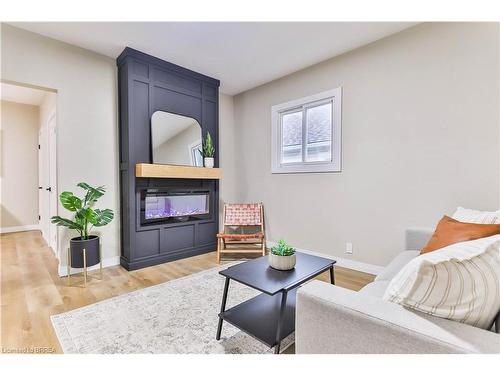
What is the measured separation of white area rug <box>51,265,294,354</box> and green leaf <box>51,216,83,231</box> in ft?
3.09

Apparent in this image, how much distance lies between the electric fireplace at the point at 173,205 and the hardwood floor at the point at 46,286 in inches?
23.9

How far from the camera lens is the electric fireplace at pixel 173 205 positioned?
3.24 meters

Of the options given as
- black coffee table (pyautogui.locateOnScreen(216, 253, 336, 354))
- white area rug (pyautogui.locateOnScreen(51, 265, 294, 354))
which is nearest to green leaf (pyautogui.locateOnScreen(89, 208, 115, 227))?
white area rug (pyautogui.locateOnScreen(51, 265, 294, 354))

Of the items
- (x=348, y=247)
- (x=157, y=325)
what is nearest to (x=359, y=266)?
(x=348, y=247)

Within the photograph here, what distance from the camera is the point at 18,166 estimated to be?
4.98 metres

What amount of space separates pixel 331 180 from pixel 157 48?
2.62m

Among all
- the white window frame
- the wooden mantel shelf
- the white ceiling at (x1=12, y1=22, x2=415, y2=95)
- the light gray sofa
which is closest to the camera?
the light gray sofa

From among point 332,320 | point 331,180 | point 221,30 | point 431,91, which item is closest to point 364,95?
point 431,91

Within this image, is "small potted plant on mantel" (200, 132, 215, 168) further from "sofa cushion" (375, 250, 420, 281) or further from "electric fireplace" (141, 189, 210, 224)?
"sofa cushion" (375, 250, 420, 281)

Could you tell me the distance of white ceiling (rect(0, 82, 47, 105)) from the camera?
4149 mm

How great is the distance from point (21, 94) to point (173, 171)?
3.57 meters

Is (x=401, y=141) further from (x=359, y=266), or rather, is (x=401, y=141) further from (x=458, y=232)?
(x=359, y=266)

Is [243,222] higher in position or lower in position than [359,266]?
higher

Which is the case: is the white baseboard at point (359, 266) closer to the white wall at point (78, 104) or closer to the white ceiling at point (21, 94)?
the white wall at point (78, 104)
